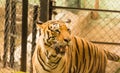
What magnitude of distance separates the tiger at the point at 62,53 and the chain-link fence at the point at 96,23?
1655 millimetres

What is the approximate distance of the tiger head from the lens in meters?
2.61

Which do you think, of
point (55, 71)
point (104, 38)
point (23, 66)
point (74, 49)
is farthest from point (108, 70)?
point (55, 71)

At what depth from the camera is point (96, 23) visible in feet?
23.3

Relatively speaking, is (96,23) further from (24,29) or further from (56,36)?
(56,36)

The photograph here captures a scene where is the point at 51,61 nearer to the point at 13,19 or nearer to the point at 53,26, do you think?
the point at 53,26

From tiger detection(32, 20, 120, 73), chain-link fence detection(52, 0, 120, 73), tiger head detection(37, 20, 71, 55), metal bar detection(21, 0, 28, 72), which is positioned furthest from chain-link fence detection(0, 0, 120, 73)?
tiger head detection(37, 20, 71, 55)

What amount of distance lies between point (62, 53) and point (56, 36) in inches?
5.8

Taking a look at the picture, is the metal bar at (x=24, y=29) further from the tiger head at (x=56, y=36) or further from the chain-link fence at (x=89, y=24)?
the tiger head at (x=56, y=36)

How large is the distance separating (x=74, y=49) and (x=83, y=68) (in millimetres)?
259

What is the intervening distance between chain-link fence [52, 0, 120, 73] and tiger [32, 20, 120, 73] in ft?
5.43

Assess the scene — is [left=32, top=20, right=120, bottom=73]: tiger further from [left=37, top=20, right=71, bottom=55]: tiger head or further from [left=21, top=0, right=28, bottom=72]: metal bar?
[left=21, top=0, right=28, bottom=72]: metal bar

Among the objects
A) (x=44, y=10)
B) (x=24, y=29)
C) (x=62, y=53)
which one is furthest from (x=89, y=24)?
(x=62, y=53)

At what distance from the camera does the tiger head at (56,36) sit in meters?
2.61

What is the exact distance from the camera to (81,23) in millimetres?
6238
